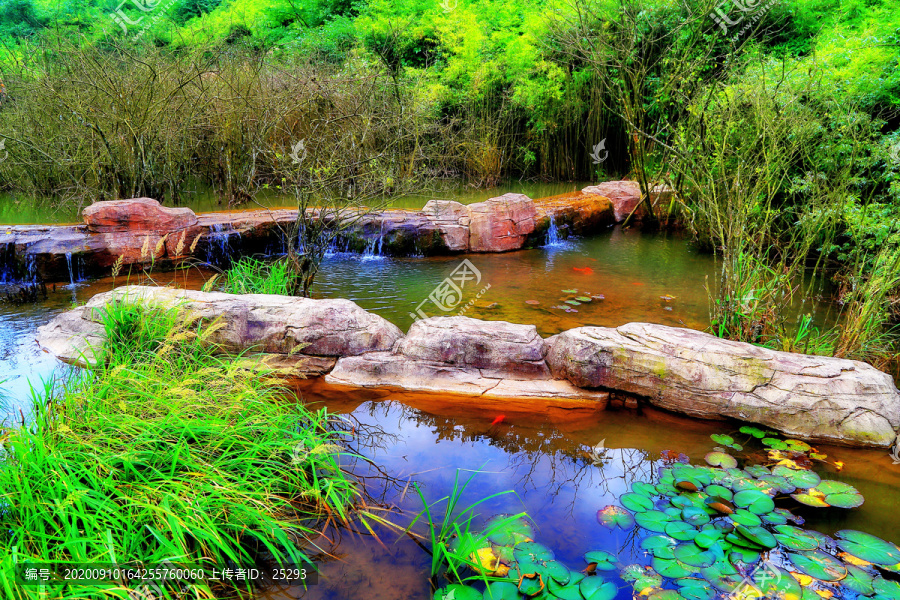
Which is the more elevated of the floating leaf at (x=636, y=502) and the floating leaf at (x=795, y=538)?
the floating leaf at (x=636, y=502)

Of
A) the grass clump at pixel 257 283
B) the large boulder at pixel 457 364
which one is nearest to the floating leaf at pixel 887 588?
the large boulder at pixel 457 364

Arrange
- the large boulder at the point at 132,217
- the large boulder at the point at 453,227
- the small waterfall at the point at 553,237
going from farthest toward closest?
the small waterfall at the point at 553,237 → the large boulder at the point at 453,227 → the large boulder at the point at 132,217

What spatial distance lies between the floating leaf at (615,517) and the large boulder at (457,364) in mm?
1125

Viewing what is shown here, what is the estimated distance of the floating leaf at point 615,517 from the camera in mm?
2389

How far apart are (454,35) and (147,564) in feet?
41.6

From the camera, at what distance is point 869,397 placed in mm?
3104

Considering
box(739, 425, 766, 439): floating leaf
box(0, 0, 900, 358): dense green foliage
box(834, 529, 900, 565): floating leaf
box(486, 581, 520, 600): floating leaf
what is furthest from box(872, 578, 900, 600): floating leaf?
box(0, 0, 900, 358): dense green foliage

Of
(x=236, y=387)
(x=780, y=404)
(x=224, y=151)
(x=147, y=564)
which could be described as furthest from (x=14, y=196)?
(x=780, y=404)

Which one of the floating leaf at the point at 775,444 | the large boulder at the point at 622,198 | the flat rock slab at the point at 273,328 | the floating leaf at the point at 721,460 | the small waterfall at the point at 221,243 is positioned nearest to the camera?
the floating leaf at the point at 721,460

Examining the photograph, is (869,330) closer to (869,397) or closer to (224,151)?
(869,397)

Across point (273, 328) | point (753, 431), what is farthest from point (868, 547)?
point (273, 328)

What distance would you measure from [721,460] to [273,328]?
2.87 metres

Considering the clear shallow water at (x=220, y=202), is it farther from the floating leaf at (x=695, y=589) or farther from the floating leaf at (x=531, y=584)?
the floating leaf at (x=695, y=589)

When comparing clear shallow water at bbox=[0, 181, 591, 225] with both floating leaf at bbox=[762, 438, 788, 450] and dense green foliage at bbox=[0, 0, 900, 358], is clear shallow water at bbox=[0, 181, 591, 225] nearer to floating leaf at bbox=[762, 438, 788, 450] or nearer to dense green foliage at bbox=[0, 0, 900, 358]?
dense green foliage at bbox=[0, 0, 900, 358]
